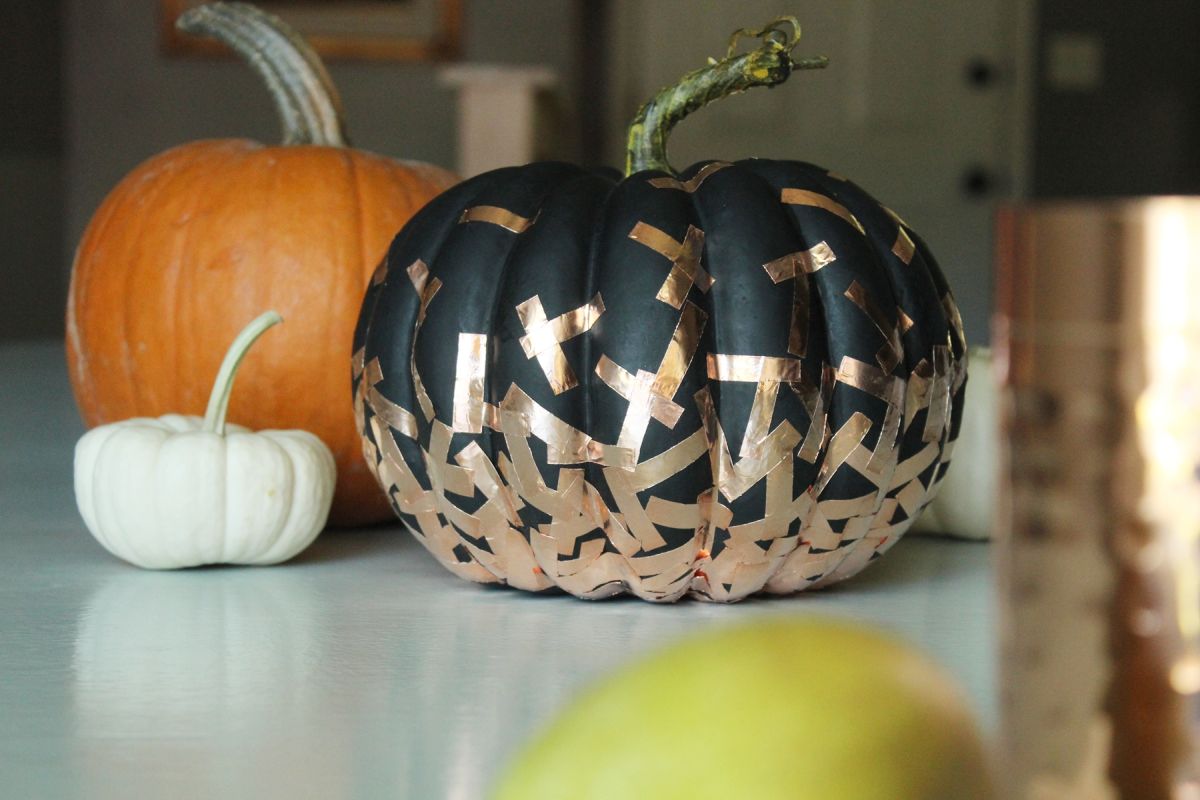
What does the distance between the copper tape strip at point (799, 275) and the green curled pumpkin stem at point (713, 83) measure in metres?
0.13

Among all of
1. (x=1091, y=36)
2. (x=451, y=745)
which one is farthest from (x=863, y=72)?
(x=451, y=745)

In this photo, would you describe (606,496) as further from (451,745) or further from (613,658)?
(451,745)

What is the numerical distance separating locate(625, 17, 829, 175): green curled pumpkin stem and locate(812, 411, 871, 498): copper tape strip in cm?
23

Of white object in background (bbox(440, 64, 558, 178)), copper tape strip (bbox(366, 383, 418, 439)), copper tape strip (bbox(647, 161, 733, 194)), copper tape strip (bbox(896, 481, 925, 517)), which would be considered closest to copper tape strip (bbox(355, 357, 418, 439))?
copper tape strip (bbox(366, 383, 418, 439))

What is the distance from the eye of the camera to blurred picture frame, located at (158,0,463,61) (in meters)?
5.17

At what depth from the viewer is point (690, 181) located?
0.93 metres

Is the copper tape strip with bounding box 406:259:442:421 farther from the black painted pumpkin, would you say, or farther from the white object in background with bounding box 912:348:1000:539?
the white object in background with bounding box 912:348:1000:539

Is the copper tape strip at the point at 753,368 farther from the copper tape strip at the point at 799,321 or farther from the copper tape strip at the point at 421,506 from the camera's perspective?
the copper tape strip at the point at 421,506

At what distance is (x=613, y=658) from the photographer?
759 millimetres

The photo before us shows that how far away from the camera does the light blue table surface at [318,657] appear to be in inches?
22.1

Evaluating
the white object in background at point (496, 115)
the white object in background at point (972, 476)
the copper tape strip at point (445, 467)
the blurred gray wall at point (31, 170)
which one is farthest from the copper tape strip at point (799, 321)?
the blurred gray wall at point (31, 170)

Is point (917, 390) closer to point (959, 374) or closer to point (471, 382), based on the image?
point (959, 374)

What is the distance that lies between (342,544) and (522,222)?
38 centimetres

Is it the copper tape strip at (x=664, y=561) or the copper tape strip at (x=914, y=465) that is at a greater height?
the copper tape strip at (x=914, y=465)
